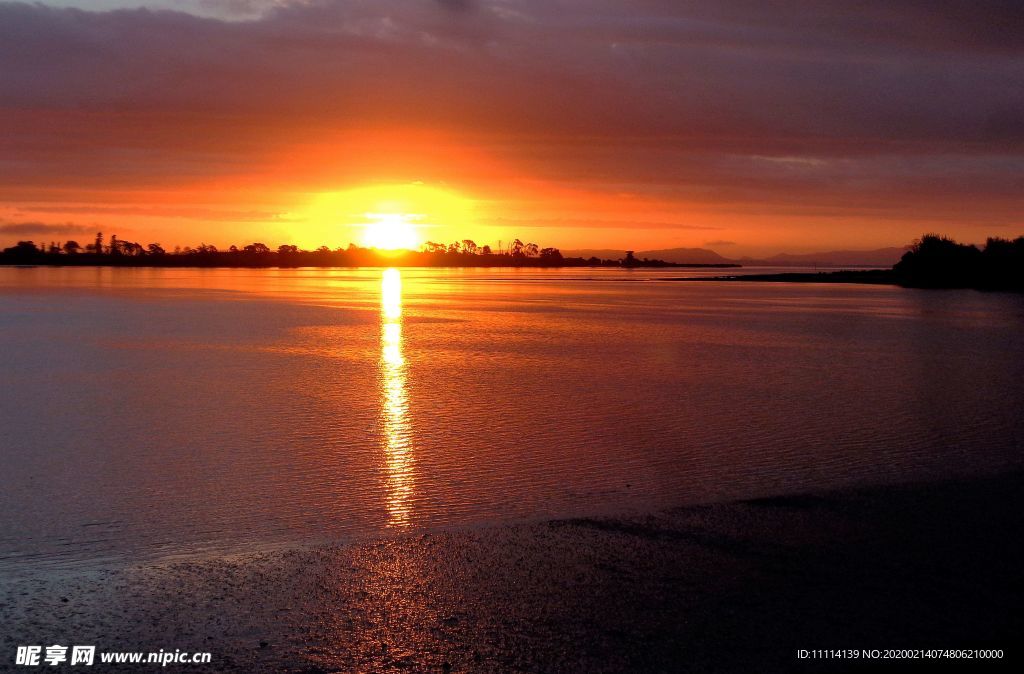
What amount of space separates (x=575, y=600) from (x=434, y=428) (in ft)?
15.8

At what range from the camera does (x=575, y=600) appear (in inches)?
162

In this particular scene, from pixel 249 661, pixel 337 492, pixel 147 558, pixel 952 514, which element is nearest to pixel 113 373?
pixel 337 492

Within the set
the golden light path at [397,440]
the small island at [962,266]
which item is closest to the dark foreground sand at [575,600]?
the golden light path at [397,440]

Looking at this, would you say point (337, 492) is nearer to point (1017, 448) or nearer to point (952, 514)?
point (952, 514)

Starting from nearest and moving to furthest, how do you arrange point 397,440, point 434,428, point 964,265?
point 397,440 → point 434,428 → point 964,265

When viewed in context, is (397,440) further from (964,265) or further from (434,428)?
(964,265)

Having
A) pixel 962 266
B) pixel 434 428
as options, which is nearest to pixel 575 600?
pixel 434 428

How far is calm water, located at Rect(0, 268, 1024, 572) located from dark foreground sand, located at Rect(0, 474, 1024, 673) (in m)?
0.55

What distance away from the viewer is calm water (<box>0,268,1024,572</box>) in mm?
5762

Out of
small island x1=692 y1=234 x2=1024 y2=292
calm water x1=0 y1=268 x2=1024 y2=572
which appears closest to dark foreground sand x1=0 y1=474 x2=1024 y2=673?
calm water x1=0 y1=268 x2=1024 y2=572

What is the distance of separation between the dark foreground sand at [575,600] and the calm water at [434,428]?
548 mm

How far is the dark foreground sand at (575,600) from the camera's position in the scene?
3639mm

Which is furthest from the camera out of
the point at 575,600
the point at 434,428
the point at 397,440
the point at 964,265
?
the point at 964,265

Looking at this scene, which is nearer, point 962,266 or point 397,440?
point 397,440
